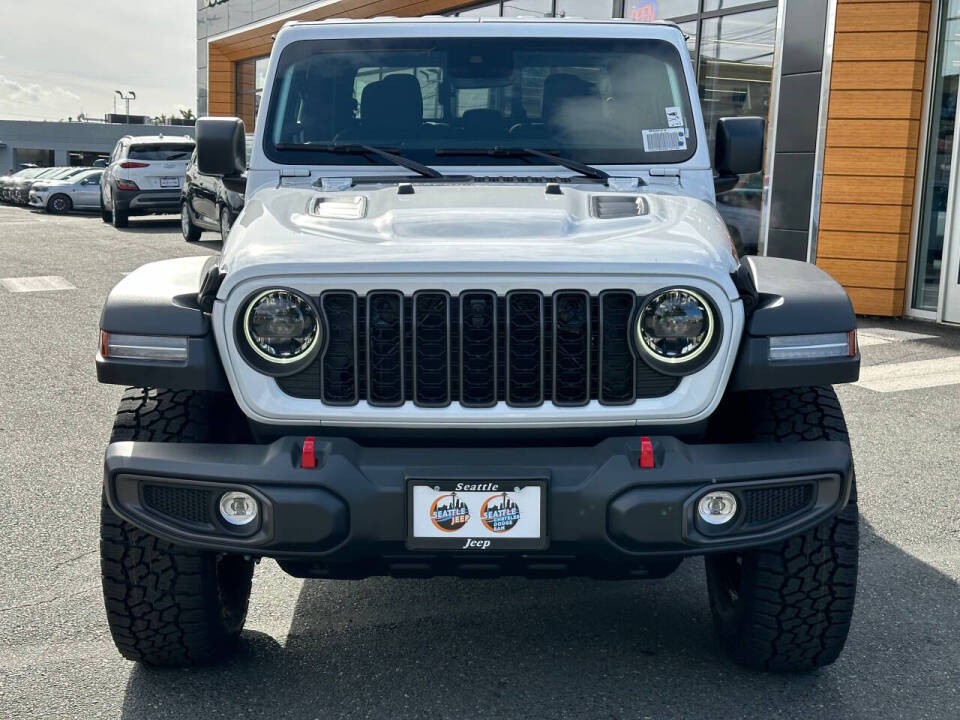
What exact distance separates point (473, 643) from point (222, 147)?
204 cm

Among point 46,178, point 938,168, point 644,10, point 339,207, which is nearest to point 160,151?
point 644,10

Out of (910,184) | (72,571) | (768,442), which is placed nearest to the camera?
(768,442)

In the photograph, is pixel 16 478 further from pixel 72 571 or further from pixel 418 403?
pixel 418 403

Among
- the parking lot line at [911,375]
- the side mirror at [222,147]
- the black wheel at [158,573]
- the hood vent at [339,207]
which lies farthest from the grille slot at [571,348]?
the parking lot line at [911,375]

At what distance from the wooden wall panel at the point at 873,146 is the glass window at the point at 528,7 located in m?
5.92

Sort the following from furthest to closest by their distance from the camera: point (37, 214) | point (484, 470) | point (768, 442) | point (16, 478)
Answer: point (37, 214), point (16, 478), point (768, 442), point (484, 470)

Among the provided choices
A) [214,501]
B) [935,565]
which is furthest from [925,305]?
[214,501]

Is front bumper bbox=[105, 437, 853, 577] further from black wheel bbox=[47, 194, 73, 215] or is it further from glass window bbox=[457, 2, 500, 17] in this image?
black wheel bbox=[47, 194, 73, 215]

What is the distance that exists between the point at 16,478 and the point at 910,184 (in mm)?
8703

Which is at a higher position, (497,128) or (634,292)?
(497,128)

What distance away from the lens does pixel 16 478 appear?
5348 mm

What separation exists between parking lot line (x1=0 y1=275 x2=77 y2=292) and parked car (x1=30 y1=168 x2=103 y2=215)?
631 inches

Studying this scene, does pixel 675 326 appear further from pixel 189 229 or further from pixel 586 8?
pixel 189 229

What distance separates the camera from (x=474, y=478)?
9.20 ft
